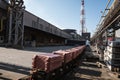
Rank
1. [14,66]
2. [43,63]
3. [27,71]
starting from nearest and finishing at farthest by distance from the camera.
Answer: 1. [43,63]
2. [27,71]
3. [14,66]

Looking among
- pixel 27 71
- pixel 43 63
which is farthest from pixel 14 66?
pixel 43 63

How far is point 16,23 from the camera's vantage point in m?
30.8

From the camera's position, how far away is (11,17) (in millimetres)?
30797

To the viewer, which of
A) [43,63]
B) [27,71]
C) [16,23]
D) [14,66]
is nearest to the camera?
[43,63]

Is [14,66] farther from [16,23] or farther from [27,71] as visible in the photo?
[16,23]

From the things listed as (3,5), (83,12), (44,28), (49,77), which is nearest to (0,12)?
(3,5)

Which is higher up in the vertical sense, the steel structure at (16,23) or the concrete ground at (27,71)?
the steel structure at (16,23)

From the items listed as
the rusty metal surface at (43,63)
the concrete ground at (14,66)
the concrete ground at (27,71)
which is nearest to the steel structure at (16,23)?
the concrete ground at (14,66)

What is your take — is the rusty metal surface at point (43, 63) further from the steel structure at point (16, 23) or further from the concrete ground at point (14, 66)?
the steel structure at point (16, 23)

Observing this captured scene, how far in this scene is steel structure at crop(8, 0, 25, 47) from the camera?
3064 cm

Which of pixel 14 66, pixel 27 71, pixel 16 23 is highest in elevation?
pixel 16 23

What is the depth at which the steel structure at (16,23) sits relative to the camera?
30.6 meters

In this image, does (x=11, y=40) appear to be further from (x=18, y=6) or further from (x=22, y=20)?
(x=18, y=6)

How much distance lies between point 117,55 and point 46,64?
268 inches
